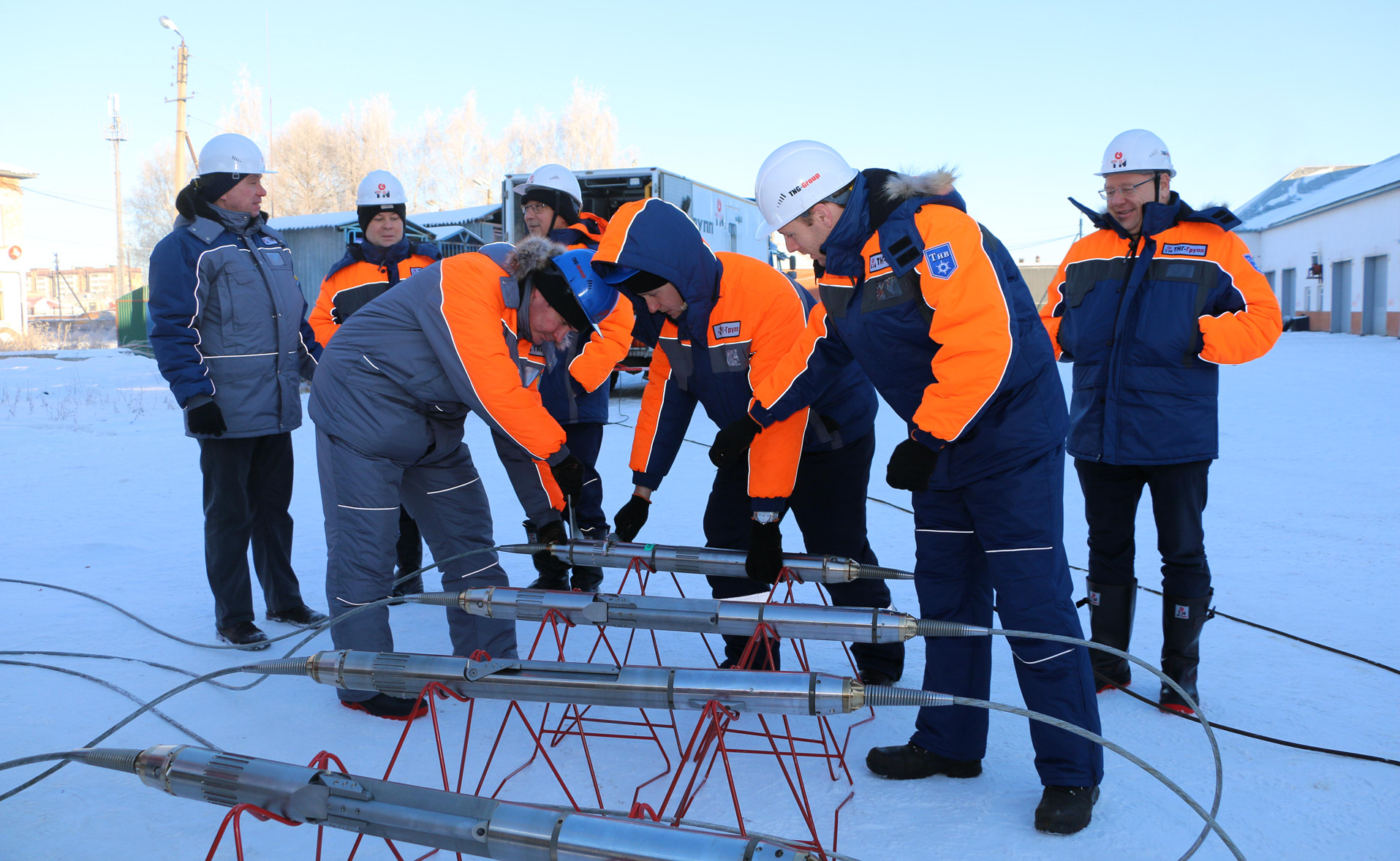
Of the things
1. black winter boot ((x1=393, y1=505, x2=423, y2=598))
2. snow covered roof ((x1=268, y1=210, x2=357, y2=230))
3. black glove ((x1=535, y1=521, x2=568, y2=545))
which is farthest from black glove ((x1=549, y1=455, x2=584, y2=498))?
snow covered roof ((x1=268, y1=210, x2=357, y2=230))

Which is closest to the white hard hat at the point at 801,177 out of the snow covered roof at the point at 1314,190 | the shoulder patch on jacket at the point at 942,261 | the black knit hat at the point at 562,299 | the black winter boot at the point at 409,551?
the shoulder patch on jacket at the point at 942,261

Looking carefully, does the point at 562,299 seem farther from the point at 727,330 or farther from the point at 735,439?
the point at 735,439

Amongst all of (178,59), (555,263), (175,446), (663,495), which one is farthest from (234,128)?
(555,263)

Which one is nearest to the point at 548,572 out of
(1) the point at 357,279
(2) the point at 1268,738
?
(1) the point at 357,279

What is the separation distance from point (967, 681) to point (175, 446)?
8176 millimetres

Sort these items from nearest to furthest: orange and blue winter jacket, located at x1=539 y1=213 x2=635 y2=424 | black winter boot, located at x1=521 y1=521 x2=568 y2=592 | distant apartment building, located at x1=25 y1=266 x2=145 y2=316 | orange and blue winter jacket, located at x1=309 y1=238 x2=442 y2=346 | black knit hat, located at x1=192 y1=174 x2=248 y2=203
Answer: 1. black winter boot, located at x1=521 y1=521 x2=568 y2=592
2. black knit hat, located at x1=192 y1=174 x2=248 y2=203
3. orange and blue winter jacket, located at x1=539 y1=213 x2=635 y2=424
4. orange and blue winter jacket, located at x1=309 y1=238 x2=442 y2=346
5. distant apartment building, located at x1=25 y1=266 x2=145 y2=316

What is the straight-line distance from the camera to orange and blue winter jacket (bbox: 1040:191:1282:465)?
9.60 ft

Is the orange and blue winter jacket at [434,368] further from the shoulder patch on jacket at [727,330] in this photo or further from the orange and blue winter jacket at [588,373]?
the orange and blue winter jacket at [588,373]

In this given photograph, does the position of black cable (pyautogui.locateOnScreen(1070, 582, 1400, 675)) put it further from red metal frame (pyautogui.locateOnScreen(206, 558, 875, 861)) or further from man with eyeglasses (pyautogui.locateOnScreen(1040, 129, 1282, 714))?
red metal frame (pyautogui.locateOnScreen(206, 558, 875, 861))

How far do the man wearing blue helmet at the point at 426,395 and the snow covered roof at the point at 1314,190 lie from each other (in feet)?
45.7

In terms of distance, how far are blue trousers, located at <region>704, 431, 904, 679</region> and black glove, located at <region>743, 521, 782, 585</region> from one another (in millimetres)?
340

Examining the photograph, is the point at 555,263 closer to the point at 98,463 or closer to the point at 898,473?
the point at 898,473

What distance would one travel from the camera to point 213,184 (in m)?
3.70

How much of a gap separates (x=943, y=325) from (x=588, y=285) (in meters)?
1.18
